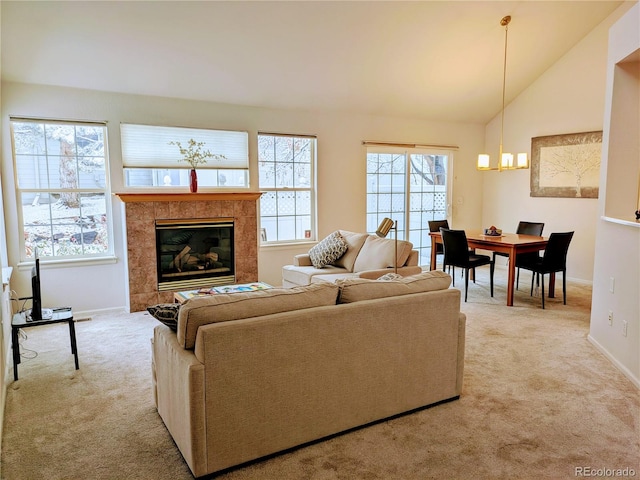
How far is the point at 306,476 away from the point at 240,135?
4.47 metres

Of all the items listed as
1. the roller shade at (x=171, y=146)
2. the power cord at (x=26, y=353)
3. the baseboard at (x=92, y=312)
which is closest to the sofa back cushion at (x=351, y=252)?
the roller shade at (x=171, y=146)

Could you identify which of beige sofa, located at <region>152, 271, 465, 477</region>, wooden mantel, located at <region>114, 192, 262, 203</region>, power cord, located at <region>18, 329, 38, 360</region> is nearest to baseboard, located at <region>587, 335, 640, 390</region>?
beige sofa, located at <region>152, 271, 465, 477</region>

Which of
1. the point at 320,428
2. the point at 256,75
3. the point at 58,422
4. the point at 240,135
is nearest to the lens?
the point at 320,428

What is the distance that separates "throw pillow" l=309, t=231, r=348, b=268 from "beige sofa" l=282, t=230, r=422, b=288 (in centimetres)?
6

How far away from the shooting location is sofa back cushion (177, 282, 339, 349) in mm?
2164

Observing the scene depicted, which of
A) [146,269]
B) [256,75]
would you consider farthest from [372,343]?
[256,75]

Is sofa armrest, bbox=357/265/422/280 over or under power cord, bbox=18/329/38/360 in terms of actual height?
over

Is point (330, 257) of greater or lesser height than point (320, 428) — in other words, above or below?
above

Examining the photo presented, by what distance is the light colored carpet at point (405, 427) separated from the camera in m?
2.26

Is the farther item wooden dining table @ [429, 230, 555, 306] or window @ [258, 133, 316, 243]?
window @ [258, 133, 316, 243]

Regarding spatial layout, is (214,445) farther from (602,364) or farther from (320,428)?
(602,364)

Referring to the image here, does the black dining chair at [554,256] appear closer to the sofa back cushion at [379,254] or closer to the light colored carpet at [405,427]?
the light colored carpet at [405,427]

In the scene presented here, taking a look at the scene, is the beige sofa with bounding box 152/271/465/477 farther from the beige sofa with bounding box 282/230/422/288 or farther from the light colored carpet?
the beige sofa with bounding box 282/230/422/288

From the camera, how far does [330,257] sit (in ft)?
16.9
